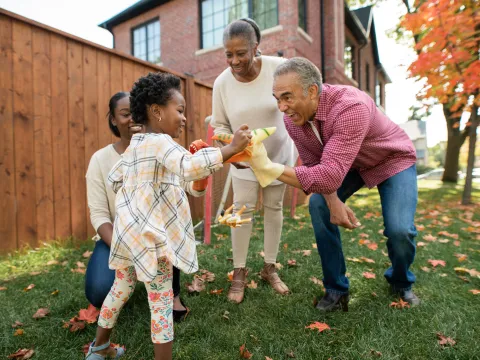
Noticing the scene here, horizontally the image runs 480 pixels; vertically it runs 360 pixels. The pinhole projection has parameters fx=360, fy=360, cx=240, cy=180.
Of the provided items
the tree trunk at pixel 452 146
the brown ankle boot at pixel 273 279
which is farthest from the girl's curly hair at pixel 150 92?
the tree trunk at pixel 452 146

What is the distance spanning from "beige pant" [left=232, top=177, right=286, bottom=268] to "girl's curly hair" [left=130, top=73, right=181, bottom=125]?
1.22 meters

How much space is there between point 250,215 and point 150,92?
1.44 meters

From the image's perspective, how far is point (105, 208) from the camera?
2490 millimetres

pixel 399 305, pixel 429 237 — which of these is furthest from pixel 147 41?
pixel 399 305

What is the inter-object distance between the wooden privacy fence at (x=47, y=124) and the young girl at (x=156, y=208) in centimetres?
235

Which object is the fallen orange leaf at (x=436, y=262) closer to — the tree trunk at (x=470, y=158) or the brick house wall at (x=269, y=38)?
the tree trunk at (x=470, y=158)

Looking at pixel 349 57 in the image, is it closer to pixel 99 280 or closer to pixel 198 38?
pixel 198 38

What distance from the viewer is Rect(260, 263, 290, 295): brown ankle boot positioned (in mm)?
2709

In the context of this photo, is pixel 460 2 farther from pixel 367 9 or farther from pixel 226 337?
pixel 367 9

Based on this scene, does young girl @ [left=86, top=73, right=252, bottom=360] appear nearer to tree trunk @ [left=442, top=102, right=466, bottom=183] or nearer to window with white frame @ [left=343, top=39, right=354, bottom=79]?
tree trunk @ [left=442, top=102, right=466, bottom=183]

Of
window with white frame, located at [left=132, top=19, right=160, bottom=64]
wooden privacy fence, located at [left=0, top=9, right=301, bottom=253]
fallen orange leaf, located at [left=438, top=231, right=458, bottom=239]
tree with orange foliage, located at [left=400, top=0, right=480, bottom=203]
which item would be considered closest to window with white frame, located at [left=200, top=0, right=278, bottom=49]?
window with white frame, located at [left=132, top=19, right=160, bottom=64]

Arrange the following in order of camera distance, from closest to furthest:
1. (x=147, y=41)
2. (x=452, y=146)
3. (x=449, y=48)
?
(x=449, y=48) < (x=452, y=146) < (x=147, y=41)

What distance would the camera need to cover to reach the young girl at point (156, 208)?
63.1 inches

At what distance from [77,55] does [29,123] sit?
100 centimetres
